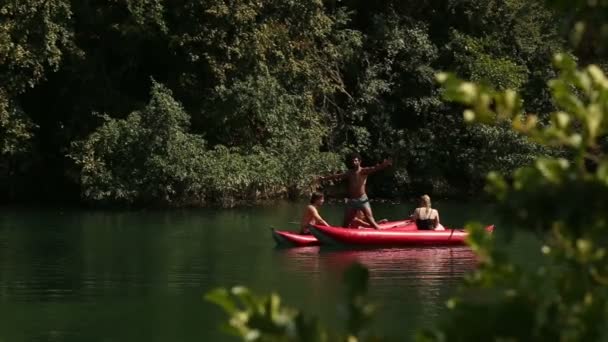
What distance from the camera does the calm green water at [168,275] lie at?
10.8 m

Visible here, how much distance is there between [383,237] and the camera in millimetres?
17062

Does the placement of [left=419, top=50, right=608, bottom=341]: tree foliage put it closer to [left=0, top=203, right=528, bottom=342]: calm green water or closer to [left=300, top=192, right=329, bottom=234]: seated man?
[left=0, top=203, right=528, bottom=342]: calm green water

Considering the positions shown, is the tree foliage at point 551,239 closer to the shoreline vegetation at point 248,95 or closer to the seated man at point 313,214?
the seated man at point 313,214

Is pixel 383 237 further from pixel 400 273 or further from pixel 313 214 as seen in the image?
pixel 400 273

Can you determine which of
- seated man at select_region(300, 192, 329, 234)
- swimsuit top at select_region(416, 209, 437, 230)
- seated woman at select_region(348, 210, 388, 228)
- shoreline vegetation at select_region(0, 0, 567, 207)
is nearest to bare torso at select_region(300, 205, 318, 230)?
seated man at select_region(300, 192, 329, 234)

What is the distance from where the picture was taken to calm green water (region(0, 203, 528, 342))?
35.3 ft

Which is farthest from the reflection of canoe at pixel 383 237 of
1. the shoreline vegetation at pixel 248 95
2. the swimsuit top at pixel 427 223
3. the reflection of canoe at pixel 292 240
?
the shoreline vegetation at pixel 248 95

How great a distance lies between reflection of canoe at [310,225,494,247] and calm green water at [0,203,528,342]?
0.19 metres

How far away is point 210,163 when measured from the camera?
82.6ft

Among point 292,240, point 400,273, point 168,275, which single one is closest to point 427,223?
point 292,240

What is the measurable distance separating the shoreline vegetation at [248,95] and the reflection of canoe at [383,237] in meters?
8.40

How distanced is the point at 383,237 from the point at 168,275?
373 centimetres

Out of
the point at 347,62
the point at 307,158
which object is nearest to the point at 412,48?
the point at 347,62

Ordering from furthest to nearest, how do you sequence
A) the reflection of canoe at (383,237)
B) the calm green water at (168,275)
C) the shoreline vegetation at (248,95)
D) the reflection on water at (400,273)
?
the shoreline vegetation at (248,95) < the reflection of canoe at (383,237) < the reflection on water at (400,273) < the calm green water at (168,275)
